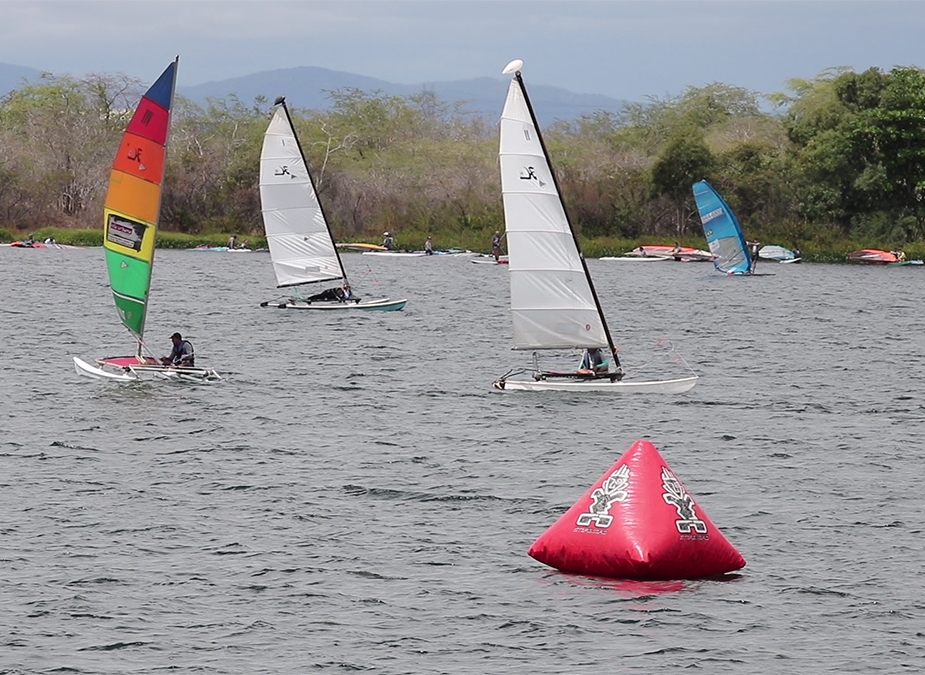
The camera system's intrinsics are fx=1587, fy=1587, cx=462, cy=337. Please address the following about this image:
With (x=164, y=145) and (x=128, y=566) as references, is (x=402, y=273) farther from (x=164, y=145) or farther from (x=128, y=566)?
(x=128, y=566)

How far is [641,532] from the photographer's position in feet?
69.9

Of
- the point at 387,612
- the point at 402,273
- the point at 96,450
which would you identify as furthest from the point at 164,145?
the point at 402,273

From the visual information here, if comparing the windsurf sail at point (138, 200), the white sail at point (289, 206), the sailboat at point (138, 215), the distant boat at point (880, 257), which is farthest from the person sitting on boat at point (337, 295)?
the distant boat at point (880, 257)

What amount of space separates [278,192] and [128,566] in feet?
135

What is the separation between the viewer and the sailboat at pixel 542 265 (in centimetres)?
4003

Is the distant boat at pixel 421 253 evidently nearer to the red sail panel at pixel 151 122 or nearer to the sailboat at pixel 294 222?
the sailboat at pixel 294 222

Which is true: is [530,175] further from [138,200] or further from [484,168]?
[484,168]

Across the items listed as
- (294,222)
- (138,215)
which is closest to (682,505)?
(138,215)

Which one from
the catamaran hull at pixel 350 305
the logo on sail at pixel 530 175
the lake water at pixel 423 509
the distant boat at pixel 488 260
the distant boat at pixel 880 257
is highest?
the logo on sail at pixel 530 175

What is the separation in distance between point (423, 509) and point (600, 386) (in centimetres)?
1324

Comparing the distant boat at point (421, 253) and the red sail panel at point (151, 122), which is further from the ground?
the red sail panel at point (151, 122)

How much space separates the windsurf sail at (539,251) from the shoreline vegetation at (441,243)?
7037cm

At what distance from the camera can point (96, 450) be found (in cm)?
3231

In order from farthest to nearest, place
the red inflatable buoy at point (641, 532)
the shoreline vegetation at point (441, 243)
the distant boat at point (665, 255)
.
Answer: the distant boat at point (665, 255)
the shoreline vegetation at point (441, 243)
the red inflatable buoy at point (641, 532)
